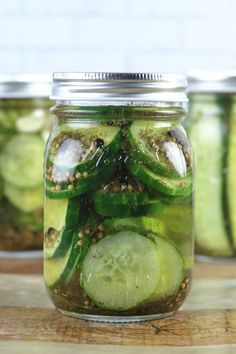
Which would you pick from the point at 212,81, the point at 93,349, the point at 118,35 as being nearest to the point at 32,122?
the point at 212,81

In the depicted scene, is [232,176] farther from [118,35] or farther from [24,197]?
[118,35]

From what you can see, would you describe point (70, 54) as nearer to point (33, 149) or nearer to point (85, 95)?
point (33, 149)

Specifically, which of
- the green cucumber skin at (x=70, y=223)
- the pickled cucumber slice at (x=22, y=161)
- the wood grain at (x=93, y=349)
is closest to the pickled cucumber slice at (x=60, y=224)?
the green cucumber skin at (x=70, y=223)

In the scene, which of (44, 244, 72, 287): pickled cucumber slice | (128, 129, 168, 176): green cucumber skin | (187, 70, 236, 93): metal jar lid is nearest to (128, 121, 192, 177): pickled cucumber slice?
(128, 129, 168, 176): green cucumber skin

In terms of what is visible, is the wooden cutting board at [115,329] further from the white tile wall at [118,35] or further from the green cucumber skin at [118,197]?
the white tile wall at [118,35]

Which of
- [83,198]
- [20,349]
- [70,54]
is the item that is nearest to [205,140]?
[83,198]

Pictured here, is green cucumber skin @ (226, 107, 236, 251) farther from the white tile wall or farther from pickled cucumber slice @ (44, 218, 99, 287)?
the white tile wall
